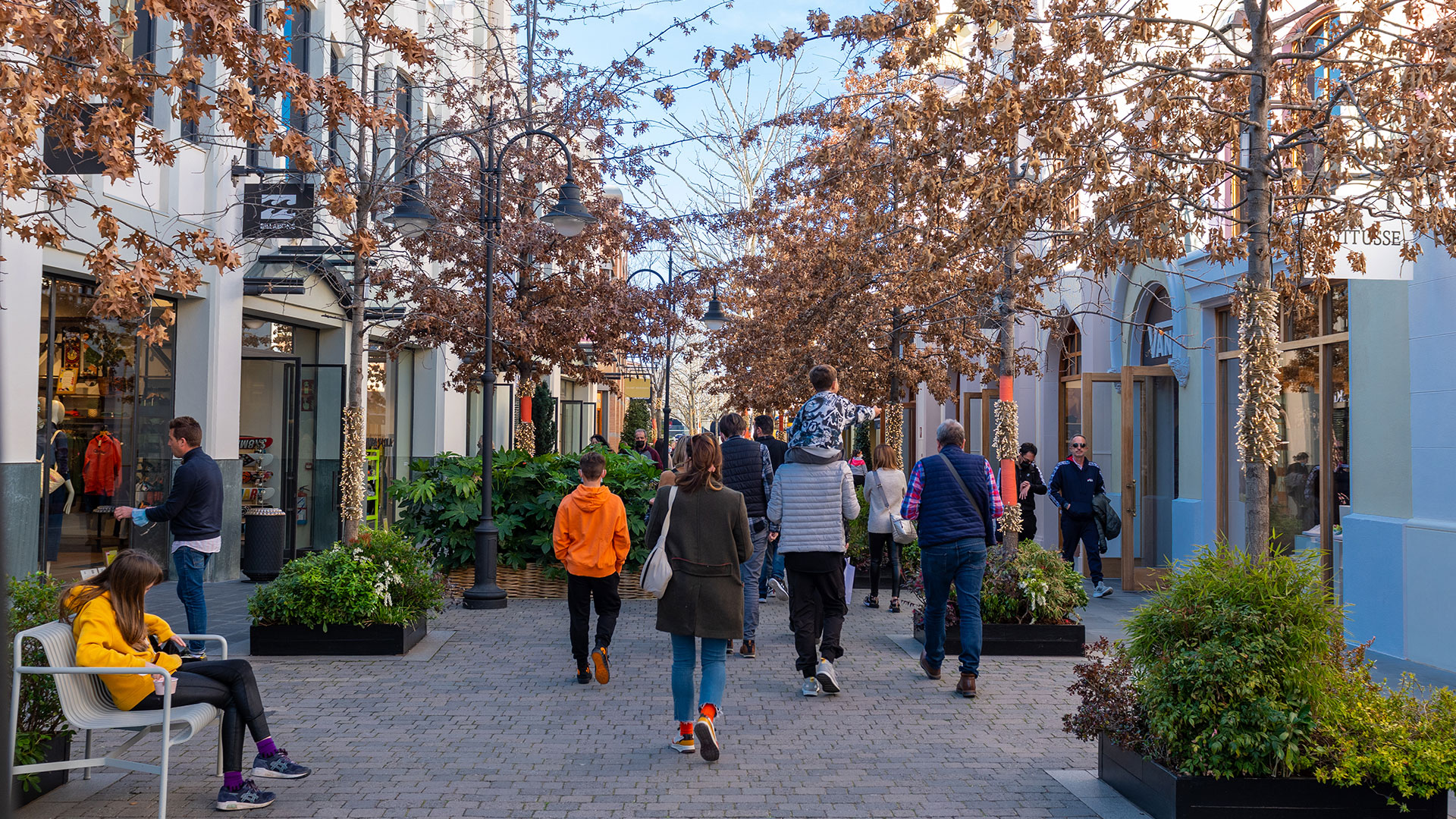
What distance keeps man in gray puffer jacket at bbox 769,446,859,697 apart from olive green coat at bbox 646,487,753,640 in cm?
146

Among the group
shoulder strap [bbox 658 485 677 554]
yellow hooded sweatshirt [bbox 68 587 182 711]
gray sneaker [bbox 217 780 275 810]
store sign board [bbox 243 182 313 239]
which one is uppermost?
store sign board [bbox 243 182 313 239]

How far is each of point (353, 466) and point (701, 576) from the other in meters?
6.33

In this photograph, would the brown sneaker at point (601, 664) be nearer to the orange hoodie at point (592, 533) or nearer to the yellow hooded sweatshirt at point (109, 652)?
the orange hoodie at point (592, 533)

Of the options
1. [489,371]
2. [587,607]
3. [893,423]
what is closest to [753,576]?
[587,607]

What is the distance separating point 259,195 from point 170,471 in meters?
3.67

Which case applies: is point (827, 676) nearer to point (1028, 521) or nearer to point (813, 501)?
point (813, 501)

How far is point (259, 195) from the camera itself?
15.2 meters

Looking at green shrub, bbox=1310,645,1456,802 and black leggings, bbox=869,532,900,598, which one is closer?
green shrub, bbox=1310,645,1456,802

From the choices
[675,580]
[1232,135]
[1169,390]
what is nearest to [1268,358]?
[1232,135]

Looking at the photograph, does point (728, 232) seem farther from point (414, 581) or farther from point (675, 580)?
point (675, 580)

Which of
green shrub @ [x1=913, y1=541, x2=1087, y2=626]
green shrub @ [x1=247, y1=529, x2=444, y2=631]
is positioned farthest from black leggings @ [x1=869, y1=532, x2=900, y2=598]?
green shrub @ [x1=247, y1=529, x2=444, y2=631]

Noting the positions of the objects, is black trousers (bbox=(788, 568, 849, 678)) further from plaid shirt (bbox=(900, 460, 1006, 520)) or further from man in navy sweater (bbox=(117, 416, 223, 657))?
man in navy sweater (bbox=(117, 416, 223, 657))

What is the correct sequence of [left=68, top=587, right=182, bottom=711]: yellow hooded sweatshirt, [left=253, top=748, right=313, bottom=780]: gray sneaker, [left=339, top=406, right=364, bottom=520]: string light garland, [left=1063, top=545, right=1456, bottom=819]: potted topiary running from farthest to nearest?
[left=339, top=406, right=364, bottom=520]: string light garland < [left=253, top=748, right=313, bottom=780]: gray sneaker < [left=68, top=587, right=182, bottom=711]: yellow hooded sweatshirt < [left=1063, top=545, right=1456, bottom=819]: potted topiary

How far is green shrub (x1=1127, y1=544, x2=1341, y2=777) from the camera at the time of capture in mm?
5164
